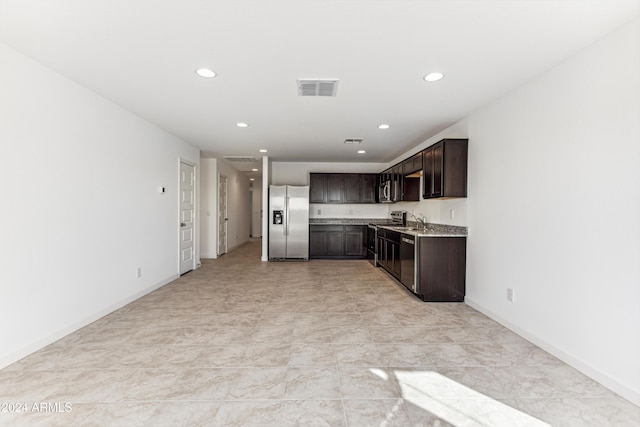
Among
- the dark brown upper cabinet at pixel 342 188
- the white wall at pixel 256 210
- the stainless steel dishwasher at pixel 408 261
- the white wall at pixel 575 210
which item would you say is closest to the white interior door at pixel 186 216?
the dark brown upper cabinet at pixel 342 188

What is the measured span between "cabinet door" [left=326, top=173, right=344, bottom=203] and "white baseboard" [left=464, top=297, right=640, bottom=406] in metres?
4.78

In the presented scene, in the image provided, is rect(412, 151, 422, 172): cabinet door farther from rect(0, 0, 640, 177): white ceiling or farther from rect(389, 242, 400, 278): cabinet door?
rect(389, 242, 400, 278): cabinet door

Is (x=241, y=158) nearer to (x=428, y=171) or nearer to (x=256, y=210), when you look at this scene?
(x=428, y=171)

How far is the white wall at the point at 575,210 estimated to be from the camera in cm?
201

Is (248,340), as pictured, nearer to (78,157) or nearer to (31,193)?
(31,193)

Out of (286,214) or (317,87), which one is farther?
(286,214)

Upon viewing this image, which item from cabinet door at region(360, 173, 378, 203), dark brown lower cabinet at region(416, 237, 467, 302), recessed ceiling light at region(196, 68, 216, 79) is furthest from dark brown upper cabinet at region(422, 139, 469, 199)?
cabinet door at region(360, 173, 378, 203)

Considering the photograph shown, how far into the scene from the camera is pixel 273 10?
6.28 feet

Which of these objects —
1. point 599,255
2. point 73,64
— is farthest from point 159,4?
point 599,255

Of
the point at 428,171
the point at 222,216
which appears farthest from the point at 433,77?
the point at 222,216

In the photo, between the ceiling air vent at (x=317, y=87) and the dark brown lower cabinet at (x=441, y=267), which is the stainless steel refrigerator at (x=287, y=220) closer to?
the dark brown lower cabinet at (x=441, y=267)

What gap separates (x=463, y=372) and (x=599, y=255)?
1288mm

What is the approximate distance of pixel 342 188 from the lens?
764 cm

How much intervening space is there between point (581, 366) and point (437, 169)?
8.31 ft
